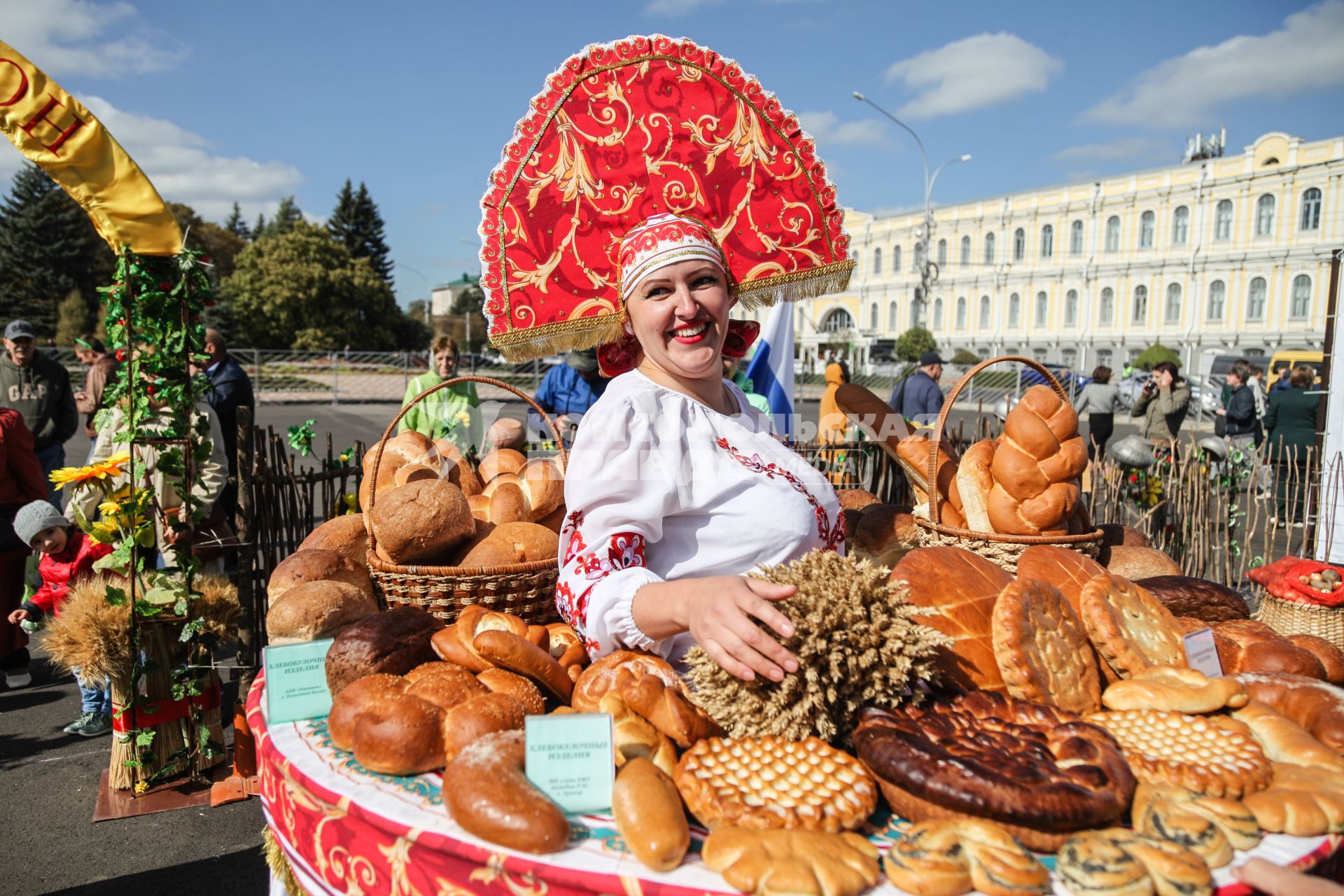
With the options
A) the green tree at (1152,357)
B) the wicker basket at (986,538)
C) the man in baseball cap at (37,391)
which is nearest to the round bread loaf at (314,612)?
the wicker basket at (986,538)

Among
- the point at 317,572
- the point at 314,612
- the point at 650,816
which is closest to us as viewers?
the point at 650,816

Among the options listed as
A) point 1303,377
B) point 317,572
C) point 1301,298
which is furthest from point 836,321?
point 317,572

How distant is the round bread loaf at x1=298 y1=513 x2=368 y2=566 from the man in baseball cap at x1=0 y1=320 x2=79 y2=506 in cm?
453

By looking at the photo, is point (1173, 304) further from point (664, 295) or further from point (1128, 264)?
point (664, 295)

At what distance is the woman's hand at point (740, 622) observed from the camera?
4.21 feet

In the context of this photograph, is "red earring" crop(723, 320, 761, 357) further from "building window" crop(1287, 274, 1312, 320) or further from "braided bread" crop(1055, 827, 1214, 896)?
"building window" crop(1287, 274, 1312, 320)

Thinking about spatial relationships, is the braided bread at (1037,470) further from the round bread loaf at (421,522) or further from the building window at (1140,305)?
the building window at (1140,305)

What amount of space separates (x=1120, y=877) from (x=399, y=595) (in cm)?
192

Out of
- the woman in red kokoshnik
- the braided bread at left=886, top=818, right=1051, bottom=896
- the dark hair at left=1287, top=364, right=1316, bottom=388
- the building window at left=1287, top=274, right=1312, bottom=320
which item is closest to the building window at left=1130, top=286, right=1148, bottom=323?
the building window at left=1287, top=274, right=1312, bottom=320

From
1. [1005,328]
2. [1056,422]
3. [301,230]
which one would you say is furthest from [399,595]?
[1005,328]

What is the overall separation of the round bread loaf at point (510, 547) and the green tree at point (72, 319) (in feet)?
137

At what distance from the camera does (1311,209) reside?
39.2m

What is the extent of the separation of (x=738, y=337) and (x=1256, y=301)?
50.1 m

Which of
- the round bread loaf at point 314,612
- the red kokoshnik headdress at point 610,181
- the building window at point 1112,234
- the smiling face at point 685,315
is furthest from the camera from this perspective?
the building window at point 1112,234
